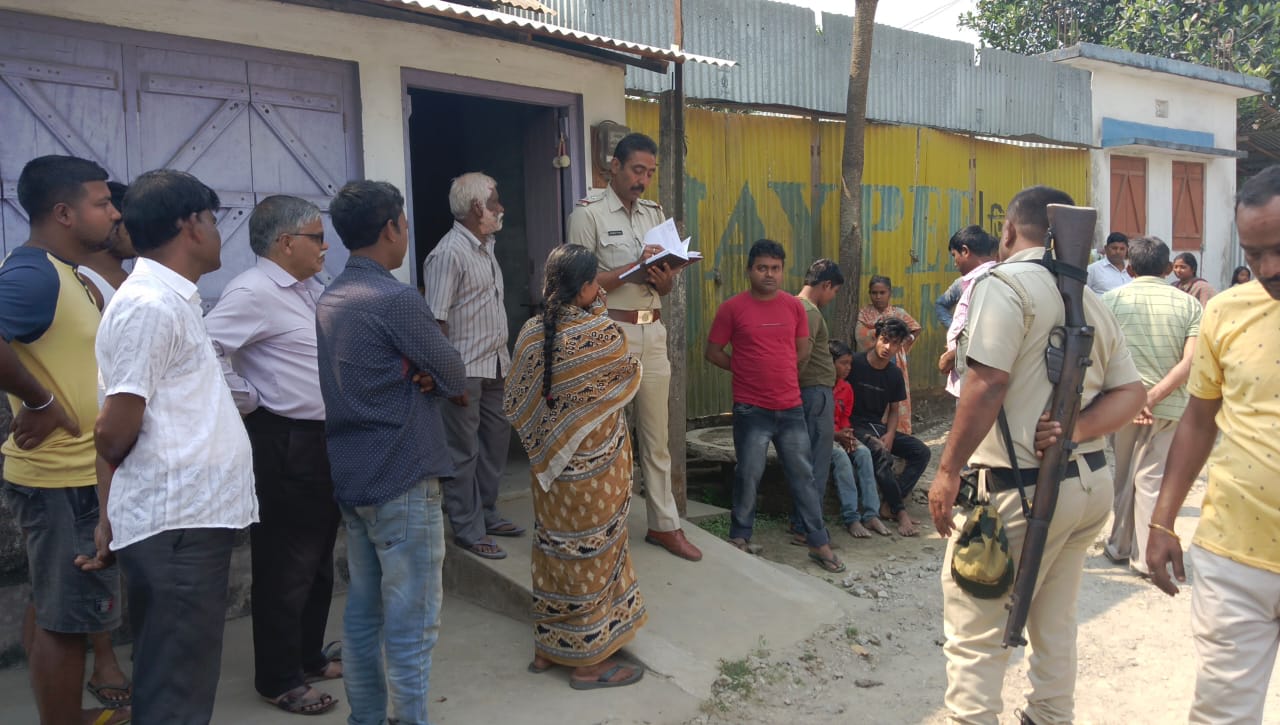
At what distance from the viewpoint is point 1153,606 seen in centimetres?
521

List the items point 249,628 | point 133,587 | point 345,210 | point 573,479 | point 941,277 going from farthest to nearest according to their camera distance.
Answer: point 941,277
point 249,628
point 573,479
point 345,210
point 133,587

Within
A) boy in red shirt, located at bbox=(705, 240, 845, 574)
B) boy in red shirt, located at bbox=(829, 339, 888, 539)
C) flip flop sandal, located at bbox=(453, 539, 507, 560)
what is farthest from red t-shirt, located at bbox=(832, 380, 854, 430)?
flip flop sandal, located at bbox=(453, 539, 507, 560)

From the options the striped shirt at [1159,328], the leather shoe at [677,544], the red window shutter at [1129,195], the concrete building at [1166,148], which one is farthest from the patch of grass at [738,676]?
the red window shutter at [1129,195]

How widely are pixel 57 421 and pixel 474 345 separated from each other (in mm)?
2107

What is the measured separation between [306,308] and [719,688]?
2.33m

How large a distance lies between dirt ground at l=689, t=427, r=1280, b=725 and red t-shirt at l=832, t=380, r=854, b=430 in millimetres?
1221

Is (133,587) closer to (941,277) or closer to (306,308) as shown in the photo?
(306,308)

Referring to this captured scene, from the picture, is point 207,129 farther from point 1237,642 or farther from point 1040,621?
point 1237,642

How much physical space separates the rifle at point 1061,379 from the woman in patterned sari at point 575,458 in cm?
165

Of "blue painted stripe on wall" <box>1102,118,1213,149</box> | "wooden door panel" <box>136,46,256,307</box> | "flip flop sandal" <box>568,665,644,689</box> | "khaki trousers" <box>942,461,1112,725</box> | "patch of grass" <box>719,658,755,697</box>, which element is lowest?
"patch of grass" <box>719,658,755,697</box>

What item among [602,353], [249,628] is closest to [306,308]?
[602,353]

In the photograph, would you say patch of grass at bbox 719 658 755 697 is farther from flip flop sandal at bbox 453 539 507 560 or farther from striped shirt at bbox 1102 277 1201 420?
striped shirt at bbox 1102 277 1201 420

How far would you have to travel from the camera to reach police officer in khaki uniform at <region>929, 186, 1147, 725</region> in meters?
2.84

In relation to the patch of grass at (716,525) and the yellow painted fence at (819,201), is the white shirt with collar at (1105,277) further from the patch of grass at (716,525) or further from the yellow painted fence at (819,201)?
the patch of grass at (716,525)
